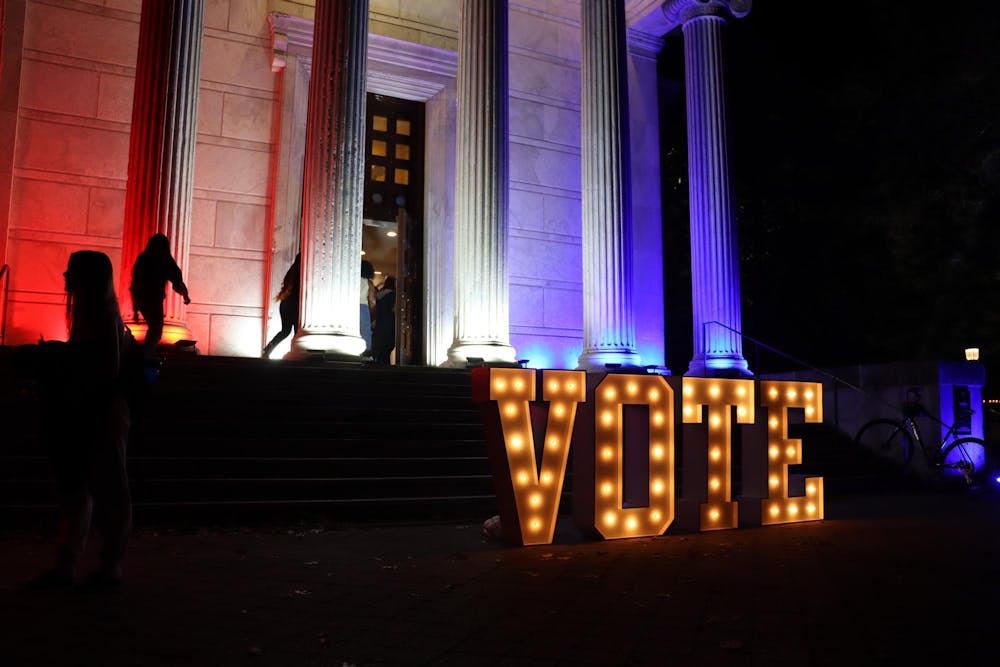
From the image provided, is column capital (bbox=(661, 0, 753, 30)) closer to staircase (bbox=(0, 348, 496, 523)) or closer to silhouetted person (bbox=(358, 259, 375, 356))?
silhouetted person (bbox=(358, 259, 375, 356))

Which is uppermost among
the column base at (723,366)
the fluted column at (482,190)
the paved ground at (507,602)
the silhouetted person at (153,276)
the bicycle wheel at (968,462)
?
the fluted column at (482,190)

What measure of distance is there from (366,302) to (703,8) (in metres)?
10.4

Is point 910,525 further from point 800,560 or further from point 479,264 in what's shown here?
point 479,264

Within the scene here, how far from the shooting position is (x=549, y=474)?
6711mm

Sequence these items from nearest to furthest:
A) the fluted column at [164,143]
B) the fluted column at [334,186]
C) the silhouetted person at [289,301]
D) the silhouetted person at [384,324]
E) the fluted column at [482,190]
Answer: the fluted column at [164,143], the fluted column at [334,186], the silhouetted person at [289,301], the fluted column at [482,190], the silhouetted person at [384,324]

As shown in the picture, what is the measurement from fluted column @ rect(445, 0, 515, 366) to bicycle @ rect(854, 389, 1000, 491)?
259 inches

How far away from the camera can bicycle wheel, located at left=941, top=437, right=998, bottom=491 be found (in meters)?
12.1

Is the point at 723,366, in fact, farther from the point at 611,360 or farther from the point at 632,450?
the point at 632,450

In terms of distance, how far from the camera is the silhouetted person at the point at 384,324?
15.7 m

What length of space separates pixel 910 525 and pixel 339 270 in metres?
8.93

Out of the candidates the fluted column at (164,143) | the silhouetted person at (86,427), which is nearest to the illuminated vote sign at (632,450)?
the silhouetted person at (86,427)

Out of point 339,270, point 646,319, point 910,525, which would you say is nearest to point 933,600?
point 910,525

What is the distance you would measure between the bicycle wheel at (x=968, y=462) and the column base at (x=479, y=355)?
7.35m

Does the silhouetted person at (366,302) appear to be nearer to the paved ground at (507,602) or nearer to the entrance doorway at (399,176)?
the entrance doorway at (399,176)
